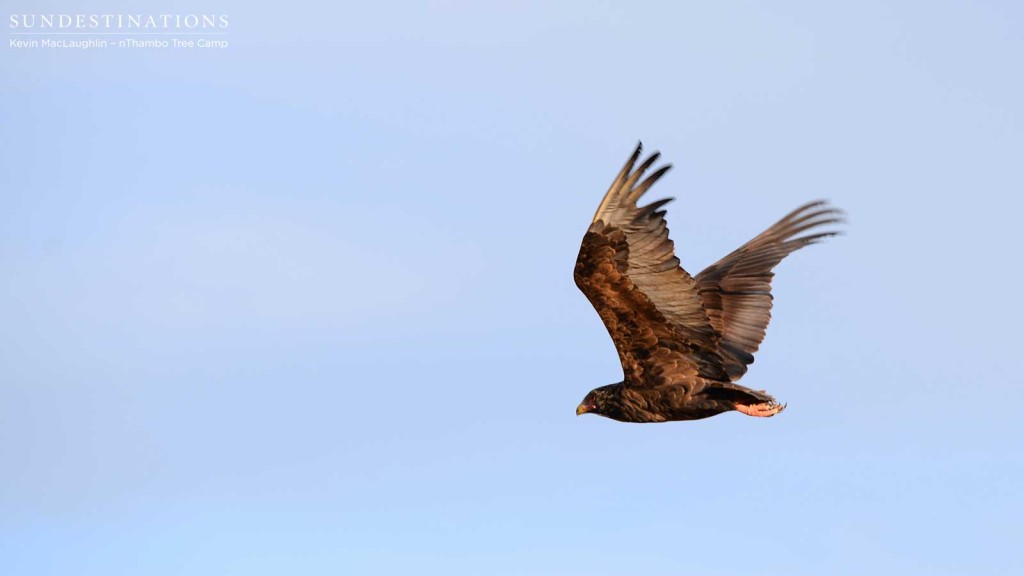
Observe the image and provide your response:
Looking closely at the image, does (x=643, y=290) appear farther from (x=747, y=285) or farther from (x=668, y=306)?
(x=747, y=285)

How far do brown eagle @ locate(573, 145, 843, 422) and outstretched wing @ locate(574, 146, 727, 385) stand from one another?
0.04 ft

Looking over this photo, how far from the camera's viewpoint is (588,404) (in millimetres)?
19922

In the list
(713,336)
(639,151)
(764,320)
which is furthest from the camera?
(764,320)

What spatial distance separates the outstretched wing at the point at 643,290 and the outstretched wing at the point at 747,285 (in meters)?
1.64

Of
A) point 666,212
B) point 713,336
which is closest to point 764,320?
point 713,336

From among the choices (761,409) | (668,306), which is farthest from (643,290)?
(761,409)

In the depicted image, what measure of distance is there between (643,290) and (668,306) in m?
0.43

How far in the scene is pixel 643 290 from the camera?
18.1 meters

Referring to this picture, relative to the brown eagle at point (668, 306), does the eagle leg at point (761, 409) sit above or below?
Answer: below

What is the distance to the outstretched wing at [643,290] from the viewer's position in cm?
1750

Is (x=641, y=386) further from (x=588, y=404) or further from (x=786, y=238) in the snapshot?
(x=786, y=238)

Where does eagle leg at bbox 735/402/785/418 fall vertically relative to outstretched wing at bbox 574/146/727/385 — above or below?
below

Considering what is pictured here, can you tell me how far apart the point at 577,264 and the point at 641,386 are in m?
2.21

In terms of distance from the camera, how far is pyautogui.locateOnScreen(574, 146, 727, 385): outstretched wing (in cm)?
1750
